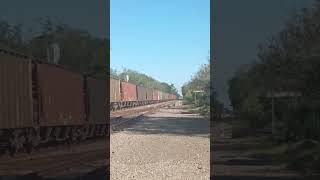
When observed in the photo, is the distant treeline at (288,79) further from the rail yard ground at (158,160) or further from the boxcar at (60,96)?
the boxcar at (60,96)

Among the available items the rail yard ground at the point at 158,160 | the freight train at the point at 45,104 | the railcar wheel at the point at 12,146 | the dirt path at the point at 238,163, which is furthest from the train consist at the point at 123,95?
the dirt path at the point at 238,163

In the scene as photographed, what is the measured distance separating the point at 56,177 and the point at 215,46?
12.8ft

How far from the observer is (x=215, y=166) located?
37.1 ft

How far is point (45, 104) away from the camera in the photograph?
1309cm

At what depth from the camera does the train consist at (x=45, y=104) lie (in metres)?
11.2

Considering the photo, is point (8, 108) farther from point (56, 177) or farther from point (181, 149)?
point (181, 149)

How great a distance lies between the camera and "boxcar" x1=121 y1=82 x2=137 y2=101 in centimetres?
4934

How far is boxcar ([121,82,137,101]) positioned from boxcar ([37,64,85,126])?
3347 centimetres

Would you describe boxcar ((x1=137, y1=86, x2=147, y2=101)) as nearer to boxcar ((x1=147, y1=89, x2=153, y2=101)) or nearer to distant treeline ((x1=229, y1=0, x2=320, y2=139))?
boxcar ((x1=147, y1=89, x2=153, y2=101))

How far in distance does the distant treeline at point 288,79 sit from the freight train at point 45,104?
4.37 metres

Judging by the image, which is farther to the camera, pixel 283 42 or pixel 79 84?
pixel 79 84

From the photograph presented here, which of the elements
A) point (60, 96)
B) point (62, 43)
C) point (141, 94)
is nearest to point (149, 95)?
point (141, 94)

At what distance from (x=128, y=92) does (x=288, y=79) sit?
143 ft

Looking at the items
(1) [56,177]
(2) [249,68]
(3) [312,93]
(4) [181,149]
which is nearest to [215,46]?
(2) [249,68]
